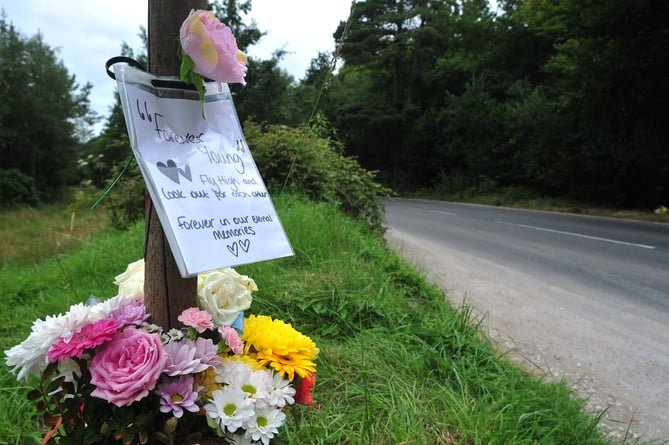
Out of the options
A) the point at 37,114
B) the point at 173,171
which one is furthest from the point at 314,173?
the point at 37,114

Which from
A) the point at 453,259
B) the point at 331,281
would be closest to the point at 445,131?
the point at 453,259

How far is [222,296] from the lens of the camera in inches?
49.9

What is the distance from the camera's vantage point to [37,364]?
3.54 feet

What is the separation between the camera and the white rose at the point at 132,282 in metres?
1.32

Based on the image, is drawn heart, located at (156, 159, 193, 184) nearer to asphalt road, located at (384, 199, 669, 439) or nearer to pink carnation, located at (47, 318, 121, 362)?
pink carnation, located at (47, 318, 121, 362)

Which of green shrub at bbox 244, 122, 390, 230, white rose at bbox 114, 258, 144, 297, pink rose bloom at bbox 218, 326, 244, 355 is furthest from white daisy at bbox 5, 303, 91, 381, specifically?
green shrub at bbox 244, 122, 390, 230

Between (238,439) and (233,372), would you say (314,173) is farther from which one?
(238,439)

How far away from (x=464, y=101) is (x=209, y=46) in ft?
74.1

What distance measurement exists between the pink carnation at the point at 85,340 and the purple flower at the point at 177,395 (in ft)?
0.58

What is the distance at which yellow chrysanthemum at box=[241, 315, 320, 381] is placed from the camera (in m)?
1.19

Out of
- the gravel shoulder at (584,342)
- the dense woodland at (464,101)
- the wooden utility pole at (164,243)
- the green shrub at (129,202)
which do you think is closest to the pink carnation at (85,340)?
the wooden utility pole at (164,243)

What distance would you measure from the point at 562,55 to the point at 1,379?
20301 mm

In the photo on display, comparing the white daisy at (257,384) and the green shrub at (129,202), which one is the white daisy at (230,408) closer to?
the white daisy at (257,384)

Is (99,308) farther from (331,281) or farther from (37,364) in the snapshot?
(331,281)
